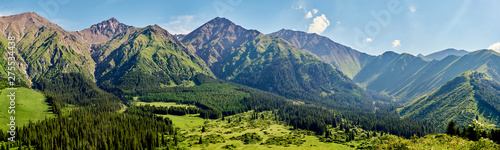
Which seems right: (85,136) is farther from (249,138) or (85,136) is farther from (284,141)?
(284,141)

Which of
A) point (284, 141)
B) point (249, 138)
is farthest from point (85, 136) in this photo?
point (284, 141)

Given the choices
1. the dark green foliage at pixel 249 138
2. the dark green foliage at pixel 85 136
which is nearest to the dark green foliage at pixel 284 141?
the dark green foliage at pixel 249 138

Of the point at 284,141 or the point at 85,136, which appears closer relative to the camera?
the point at 85,136

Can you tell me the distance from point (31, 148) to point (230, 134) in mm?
127355

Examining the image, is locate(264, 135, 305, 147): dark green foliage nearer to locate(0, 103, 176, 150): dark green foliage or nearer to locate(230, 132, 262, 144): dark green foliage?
locate(230, 132, 262, 144): dark green foliage

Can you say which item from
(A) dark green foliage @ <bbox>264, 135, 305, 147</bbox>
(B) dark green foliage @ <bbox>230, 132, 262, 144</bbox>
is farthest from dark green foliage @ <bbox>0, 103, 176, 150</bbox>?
(A) dark green foliage @ <bbox>264, 135, 305, 147</bbox>

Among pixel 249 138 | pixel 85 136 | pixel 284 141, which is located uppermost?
pixel 85 136

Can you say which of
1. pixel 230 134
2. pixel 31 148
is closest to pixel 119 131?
pixel 31 148

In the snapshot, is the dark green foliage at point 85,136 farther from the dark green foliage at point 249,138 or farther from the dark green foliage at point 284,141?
the dark green foliage at point 284,141

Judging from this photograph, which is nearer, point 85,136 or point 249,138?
point 85,136

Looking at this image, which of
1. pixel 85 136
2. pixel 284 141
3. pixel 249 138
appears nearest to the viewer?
pixel 85 136

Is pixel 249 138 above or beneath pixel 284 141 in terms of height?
above

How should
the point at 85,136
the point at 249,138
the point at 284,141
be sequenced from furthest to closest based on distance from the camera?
the point at 249,138
the point at 284,141
the point at 85,136

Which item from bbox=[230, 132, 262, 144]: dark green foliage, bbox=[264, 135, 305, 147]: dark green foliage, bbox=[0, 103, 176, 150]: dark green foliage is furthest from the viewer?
bbox=[230, 132, 262, 144]: dark green foliage
